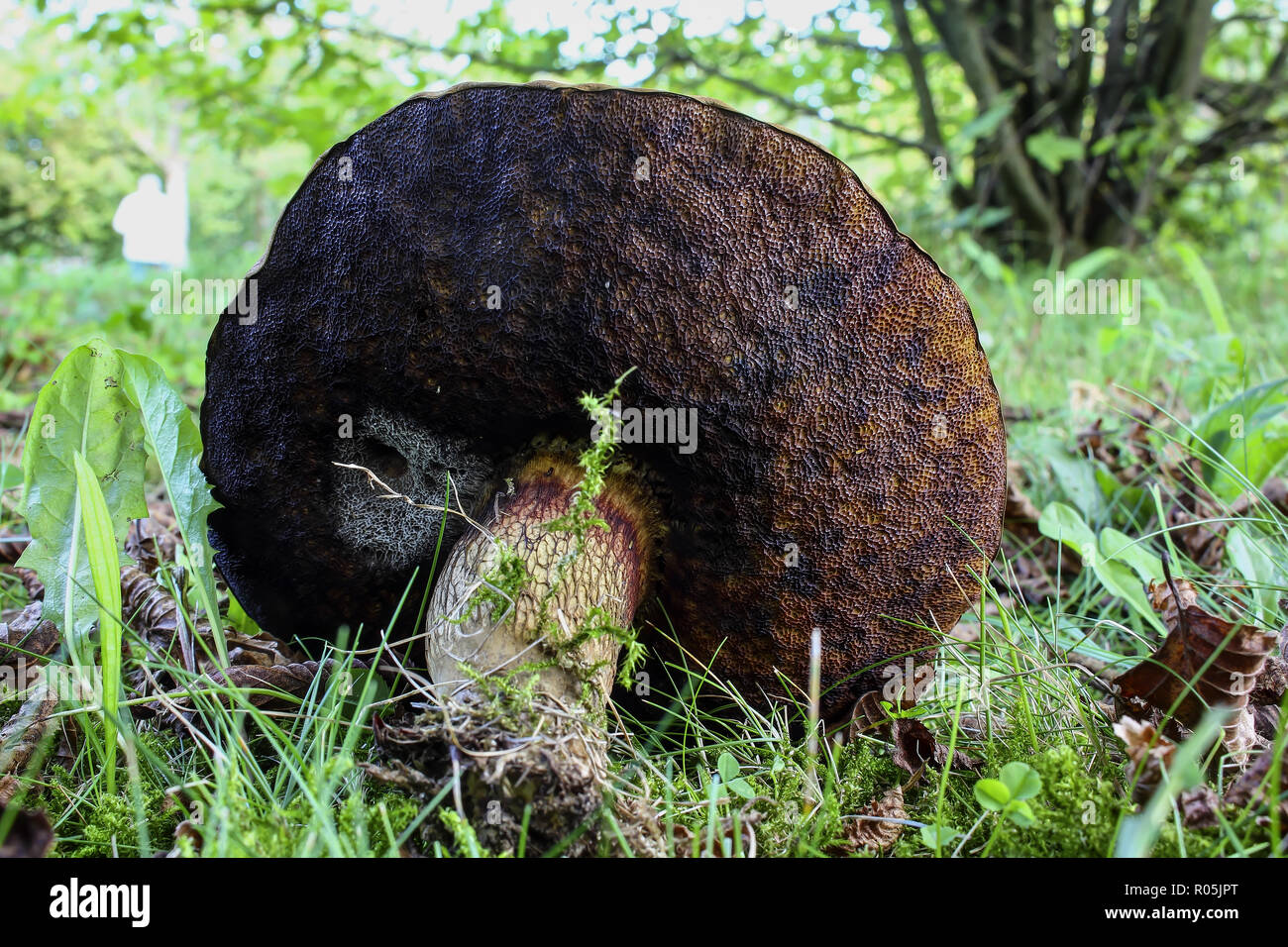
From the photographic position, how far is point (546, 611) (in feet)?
3.84

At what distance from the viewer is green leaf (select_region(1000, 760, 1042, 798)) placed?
96 centimetres

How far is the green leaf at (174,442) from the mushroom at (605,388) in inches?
1.9

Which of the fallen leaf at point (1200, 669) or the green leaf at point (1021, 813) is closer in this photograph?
the green leaf at point (1021, 813)

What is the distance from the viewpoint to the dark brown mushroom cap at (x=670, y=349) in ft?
3.41

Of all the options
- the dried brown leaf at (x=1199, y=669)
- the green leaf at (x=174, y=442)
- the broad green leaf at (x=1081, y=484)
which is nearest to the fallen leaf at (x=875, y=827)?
the dried brown leaf at (x=1199, y=669)

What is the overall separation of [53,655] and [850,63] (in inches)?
201

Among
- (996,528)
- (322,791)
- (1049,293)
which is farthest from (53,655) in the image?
(1049,293)

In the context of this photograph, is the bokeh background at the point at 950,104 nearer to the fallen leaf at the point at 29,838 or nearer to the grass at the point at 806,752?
the grass at the point at 806,752

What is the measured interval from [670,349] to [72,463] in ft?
3.37

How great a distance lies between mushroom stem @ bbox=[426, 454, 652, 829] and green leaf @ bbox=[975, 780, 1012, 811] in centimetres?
47

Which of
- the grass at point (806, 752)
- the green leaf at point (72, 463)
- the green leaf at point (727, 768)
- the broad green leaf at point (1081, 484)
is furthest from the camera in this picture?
the broad green leaf at point (1081, 484)

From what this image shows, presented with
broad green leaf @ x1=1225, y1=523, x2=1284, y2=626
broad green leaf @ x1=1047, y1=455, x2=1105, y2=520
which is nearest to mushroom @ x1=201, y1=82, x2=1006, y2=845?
broad green leaf @ x1=1225, y1=523, x2=1284, y2=626

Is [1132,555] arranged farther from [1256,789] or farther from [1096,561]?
[1256,789]
